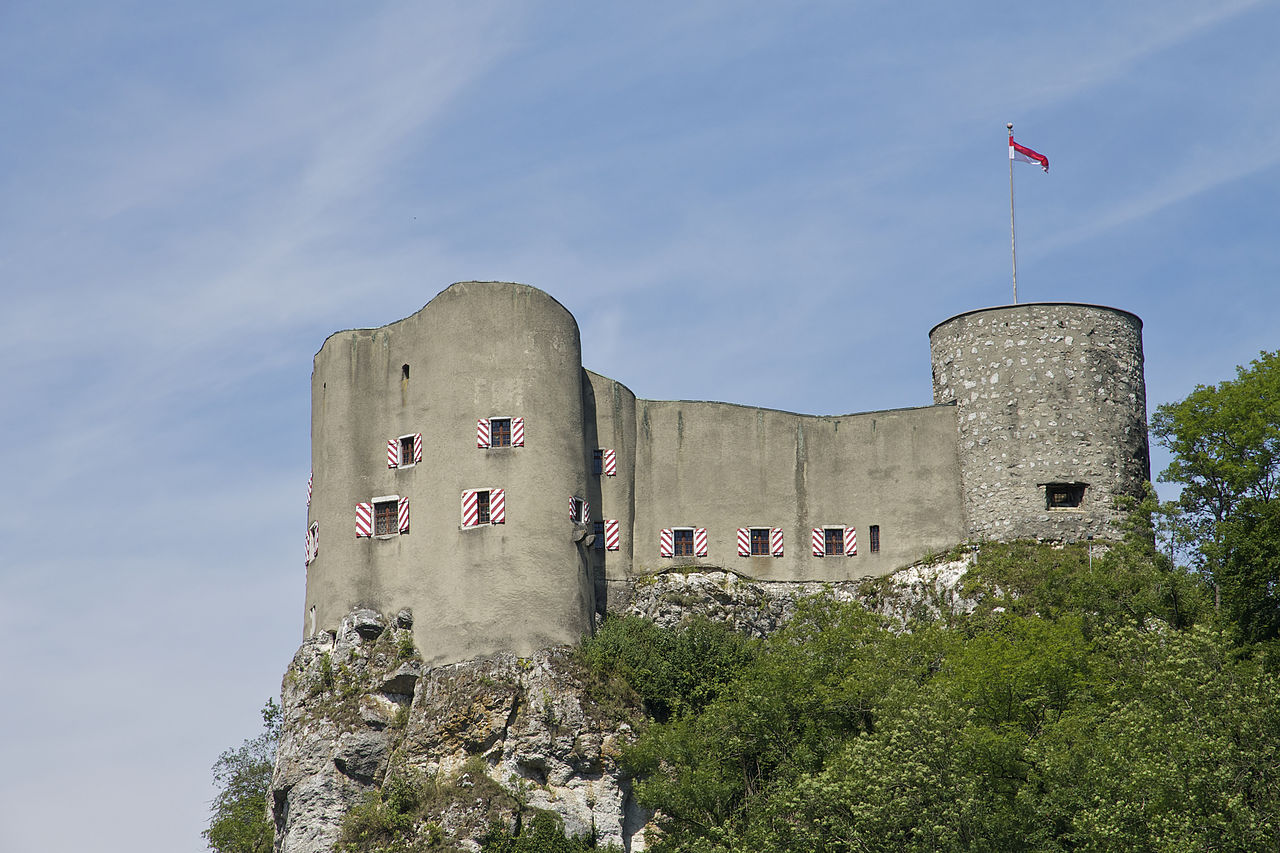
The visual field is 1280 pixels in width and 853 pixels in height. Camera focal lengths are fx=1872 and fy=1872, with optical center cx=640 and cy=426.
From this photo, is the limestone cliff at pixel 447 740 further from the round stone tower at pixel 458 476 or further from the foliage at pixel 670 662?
the round stone tower at pixel 458 476

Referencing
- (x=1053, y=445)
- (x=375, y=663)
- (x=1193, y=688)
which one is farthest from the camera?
(x=1053, y=445)

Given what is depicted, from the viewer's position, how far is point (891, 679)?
45.3 meters

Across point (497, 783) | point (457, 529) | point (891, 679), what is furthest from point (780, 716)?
point (457, 529)

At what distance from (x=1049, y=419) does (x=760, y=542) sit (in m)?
9.09

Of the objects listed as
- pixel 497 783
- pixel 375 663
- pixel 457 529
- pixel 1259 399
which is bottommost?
pixel 497 783

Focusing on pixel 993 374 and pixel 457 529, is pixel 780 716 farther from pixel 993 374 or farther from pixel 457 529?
pixel 993 374

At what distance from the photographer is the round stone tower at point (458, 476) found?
50.0 metres

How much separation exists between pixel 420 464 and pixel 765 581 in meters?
10.7

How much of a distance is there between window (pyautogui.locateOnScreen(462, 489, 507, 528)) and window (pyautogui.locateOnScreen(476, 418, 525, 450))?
1.34 metres

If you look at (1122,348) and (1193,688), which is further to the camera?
(1122,348)

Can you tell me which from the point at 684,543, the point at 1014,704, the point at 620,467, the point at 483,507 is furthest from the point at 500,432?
the point at 1014,704

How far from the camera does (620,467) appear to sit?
5438cm

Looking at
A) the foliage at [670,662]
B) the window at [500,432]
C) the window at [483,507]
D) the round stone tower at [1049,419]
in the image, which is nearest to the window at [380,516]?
the window at [483,507]

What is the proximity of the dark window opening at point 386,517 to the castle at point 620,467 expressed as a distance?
6cm
